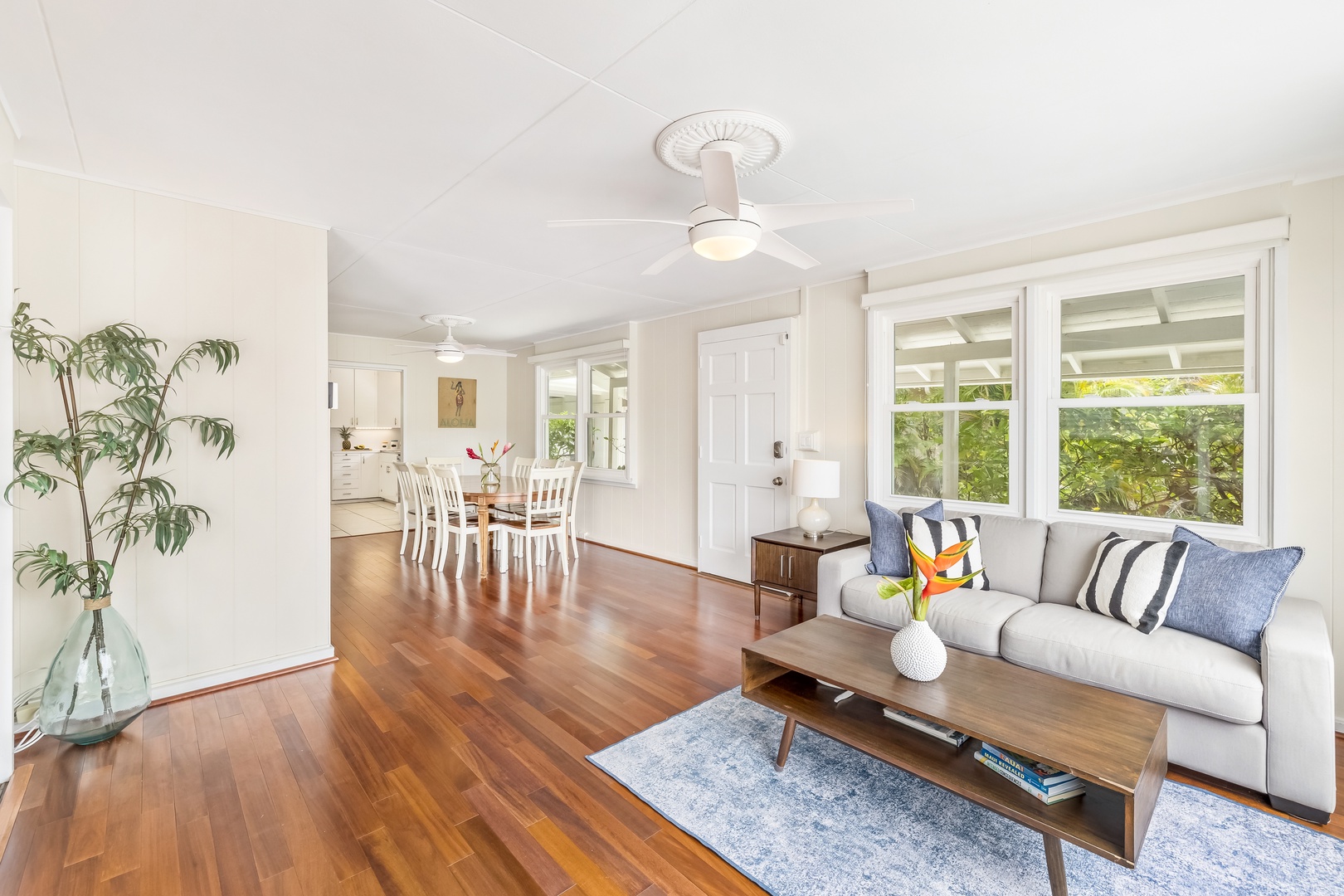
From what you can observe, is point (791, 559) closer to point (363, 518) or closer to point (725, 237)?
point (725, 237)

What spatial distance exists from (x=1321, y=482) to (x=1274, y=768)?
4.32ft

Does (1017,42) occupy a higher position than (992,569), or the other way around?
(1017,42)

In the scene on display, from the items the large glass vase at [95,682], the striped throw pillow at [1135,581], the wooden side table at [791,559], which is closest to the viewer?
the large glass vase at [95,682]

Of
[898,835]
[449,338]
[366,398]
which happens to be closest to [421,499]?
[449,338]

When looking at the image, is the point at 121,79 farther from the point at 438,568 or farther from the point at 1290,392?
the point at 1290,392

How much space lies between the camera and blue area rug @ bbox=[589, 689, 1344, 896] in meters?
1.65

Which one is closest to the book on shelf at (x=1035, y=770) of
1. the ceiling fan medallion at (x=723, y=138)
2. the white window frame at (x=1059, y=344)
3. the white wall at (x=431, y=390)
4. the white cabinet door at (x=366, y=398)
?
the white window frame at (x=1059, y=344)

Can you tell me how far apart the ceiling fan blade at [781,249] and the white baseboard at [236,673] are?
A: 10.1 feet

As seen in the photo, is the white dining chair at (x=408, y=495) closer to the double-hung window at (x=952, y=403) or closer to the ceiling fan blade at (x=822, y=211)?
the double-hung window at (x=952, y=403)

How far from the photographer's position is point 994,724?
5.47ft

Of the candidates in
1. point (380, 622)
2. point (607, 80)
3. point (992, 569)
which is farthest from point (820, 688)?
point (380, 622)

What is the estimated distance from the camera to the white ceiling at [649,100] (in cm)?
160

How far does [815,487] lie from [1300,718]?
7.71 feet

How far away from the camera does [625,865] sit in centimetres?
171
